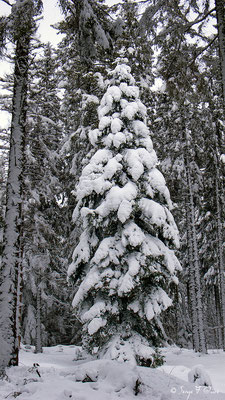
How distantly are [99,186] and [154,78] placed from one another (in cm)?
1219

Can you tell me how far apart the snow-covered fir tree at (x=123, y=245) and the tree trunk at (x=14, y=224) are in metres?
2.71

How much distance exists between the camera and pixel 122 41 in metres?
16.3

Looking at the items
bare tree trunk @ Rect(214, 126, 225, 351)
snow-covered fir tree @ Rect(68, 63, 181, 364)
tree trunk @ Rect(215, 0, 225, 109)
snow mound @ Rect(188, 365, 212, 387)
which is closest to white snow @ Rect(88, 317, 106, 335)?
snow-covered fir tree @ Rect(68, 63, 181, 364)

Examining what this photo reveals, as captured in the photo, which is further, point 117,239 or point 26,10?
point 117,239

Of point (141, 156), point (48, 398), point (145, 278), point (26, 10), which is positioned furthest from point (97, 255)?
point (26, 10)

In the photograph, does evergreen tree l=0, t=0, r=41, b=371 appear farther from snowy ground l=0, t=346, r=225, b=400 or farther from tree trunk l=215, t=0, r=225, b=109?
tree trunk l=215, t=0, r=225, b=109

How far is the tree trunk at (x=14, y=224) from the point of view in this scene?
6793mm

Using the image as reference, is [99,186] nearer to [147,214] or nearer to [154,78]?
[147,214]

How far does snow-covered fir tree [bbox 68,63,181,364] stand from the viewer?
30.0ft

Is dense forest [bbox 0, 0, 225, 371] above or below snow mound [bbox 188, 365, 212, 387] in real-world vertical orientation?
above

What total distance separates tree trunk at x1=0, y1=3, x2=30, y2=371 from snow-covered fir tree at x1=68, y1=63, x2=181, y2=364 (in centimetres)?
271

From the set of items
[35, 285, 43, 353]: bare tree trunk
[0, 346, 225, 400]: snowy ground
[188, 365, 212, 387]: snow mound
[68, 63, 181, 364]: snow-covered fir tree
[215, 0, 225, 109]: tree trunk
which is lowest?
[35, 285, 43, 353]: bare tree trunk

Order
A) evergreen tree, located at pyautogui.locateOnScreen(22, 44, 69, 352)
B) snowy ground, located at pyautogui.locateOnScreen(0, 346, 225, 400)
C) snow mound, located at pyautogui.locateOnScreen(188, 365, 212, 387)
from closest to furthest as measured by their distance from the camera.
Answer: snowy ground, located at pyautogui.locateOnScreen(0, 346, 225, 400)
snow mound, located at pyautogui.locateOnScreen(188, 365, 212, 387)
evergreen tree, located at pyautogui.locateOnScreen(22, 44, 69, 352)

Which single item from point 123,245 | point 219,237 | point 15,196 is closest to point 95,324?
point 123,245
